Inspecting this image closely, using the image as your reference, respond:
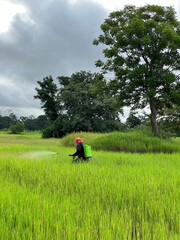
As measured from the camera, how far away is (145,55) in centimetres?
1861

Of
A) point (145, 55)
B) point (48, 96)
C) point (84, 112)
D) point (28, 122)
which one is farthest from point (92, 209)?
point (28, 122)

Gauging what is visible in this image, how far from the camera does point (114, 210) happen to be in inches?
162

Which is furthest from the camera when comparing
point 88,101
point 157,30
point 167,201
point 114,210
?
point 88,101

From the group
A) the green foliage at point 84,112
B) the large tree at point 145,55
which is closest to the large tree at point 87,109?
the green foliage at point 84,112

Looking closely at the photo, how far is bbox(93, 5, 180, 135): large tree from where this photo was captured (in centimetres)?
1734

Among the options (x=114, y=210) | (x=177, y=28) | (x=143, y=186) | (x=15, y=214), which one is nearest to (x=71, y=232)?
(x=15, y=214)

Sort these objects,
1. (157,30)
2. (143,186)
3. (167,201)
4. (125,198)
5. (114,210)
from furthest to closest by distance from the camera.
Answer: (157,30) < (143,186) < (125,198) < (167,201) < (114,210)

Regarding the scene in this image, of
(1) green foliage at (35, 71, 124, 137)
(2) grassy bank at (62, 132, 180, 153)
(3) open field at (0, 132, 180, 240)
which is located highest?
(1) green foliage at (35, 71, 124, 137)

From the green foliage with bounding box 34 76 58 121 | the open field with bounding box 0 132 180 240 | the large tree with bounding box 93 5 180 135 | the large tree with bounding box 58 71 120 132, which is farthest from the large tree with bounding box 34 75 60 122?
the open field with bounding box 0 132 180 240

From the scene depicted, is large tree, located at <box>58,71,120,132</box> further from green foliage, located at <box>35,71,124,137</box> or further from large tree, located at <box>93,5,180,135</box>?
large tree, located at <box>93,5,180,135</box>

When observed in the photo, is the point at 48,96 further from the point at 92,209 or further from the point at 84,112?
the point at 92,209

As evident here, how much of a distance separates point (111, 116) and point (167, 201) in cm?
3981

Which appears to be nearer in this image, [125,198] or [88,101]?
[125,198]

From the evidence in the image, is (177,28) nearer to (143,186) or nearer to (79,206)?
(143,186)
